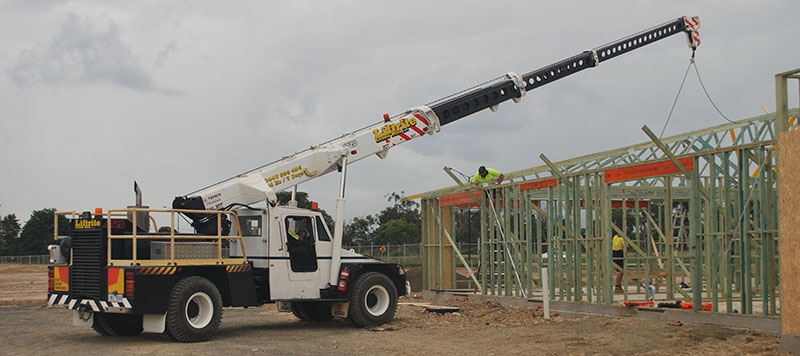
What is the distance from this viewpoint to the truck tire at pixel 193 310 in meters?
11.9

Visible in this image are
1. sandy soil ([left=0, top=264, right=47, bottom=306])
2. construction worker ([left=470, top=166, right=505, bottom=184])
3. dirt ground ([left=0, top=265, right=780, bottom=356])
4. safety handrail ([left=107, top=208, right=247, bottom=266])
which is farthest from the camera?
sandy soil ([left=0, top=264, right=47, bottom=306])

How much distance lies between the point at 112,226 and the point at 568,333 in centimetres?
732

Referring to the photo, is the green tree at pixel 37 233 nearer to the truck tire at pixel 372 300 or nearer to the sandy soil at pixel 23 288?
the sandy soil at pixel 23 288

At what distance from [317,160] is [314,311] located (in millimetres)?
3171

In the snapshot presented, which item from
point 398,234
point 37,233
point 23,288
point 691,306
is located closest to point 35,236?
point 37,233

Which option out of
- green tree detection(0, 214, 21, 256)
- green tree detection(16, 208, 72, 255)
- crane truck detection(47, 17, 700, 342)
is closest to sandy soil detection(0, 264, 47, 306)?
crane truck detection(47, 17, 700, 342)

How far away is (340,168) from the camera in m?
14.8

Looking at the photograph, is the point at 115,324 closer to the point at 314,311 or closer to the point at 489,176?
the point at 314,311

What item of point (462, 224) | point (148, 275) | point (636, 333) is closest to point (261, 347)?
point (148, 275)

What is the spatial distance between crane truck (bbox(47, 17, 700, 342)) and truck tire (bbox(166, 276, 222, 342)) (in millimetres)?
16

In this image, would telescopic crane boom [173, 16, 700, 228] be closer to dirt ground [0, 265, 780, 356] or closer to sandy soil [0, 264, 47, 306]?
dirt ground [0, 265, 780, 356]

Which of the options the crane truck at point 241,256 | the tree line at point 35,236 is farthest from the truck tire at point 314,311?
the tree line at point 35,236

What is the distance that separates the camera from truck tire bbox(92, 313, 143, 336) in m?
13.0

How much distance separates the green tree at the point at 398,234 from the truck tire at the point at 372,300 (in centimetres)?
4680
